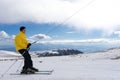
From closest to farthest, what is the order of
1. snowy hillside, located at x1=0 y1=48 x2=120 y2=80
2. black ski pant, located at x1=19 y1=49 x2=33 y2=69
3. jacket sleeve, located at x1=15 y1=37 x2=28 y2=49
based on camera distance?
snowy hillside, located at x1=0 y1=48 x2=120 y2=80
jacket sleeve, located at x1=15 y1=37 x2=28 y2=49
black ski pant, located at x1=19 y1=49 x2=33 y2=69

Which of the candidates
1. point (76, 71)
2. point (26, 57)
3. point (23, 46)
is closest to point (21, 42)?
point (23, 46)

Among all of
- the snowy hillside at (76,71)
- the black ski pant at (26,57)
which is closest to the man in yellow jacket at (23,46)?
the black ski pant at (26,57)

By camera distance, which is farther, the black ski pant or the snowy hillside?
the black ski pant

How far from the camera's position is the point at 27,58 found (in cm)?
1777

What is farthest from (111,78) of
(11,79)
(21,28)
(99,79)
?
(21,28)

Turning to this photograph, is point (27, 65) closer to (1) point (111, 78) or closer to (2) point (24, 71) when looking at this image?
(2) point (24, 71)

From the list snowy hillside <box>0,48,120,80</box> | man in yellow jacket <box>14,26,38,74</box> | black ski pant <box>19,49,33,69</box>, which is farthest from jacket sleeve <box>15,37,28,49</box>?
snowy hillside <box>0,48,120,80</box>

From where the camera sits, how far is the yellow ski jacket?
1753 centimetres

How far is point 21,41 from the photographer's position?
1755cm

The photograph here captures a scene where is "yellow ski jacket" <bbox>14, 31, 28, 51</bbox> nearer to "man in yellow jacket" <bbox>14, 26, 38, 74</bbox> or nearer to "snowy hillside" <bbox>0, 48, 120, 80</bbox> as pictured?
"man in yellow jacket" <bbox>14, 26, 38, 74</bbox>

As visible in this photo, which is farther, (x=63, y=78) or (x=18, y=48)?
(x=18, y=48)

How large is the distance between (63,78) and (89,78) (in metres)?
1.23

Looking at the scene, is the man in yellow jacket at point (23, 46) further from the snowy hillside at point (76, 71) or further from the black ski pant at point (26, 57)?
the snowy hillside at point (76, 71)

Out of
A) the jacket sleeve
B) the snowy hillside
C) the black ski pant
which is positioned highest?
the jacket sleeve
